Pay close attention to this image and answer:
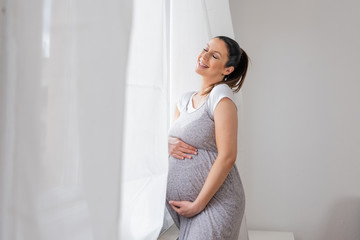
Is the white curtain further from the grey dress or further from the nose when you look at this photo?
the nose

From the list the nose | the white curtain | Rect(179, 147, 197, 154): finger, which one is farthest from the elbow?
the white curtain

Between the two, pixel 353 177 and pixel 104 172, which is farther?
pixel 353 177

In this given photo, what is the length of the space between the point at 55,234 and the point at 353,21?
2.53 meters

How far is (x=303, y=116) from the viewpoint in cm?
255

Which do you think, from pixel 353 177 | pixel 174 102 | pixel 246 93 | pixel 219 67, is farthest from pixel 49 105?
pixel 353 177

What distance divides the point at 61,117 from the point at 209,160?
735mm

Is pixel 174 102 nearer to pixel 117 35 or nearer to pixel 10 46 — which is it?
pixel 117 35

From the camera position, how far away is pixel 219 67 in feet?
4.37

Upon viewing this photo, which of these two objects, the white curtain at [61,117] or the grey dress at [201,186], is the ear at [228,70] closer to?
the grey dress at [201,186]

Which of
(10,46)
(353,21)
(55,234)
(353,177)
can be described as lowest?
(353,177)

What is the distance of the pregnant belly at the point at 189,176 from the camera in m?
1.19

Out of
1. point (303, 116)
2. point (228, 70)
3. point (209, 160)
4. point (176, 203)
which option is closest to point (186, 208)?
point (176, 203)

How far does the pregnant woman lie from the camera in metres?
1.15

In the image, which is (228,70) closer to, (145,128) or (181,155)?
(181,155)
